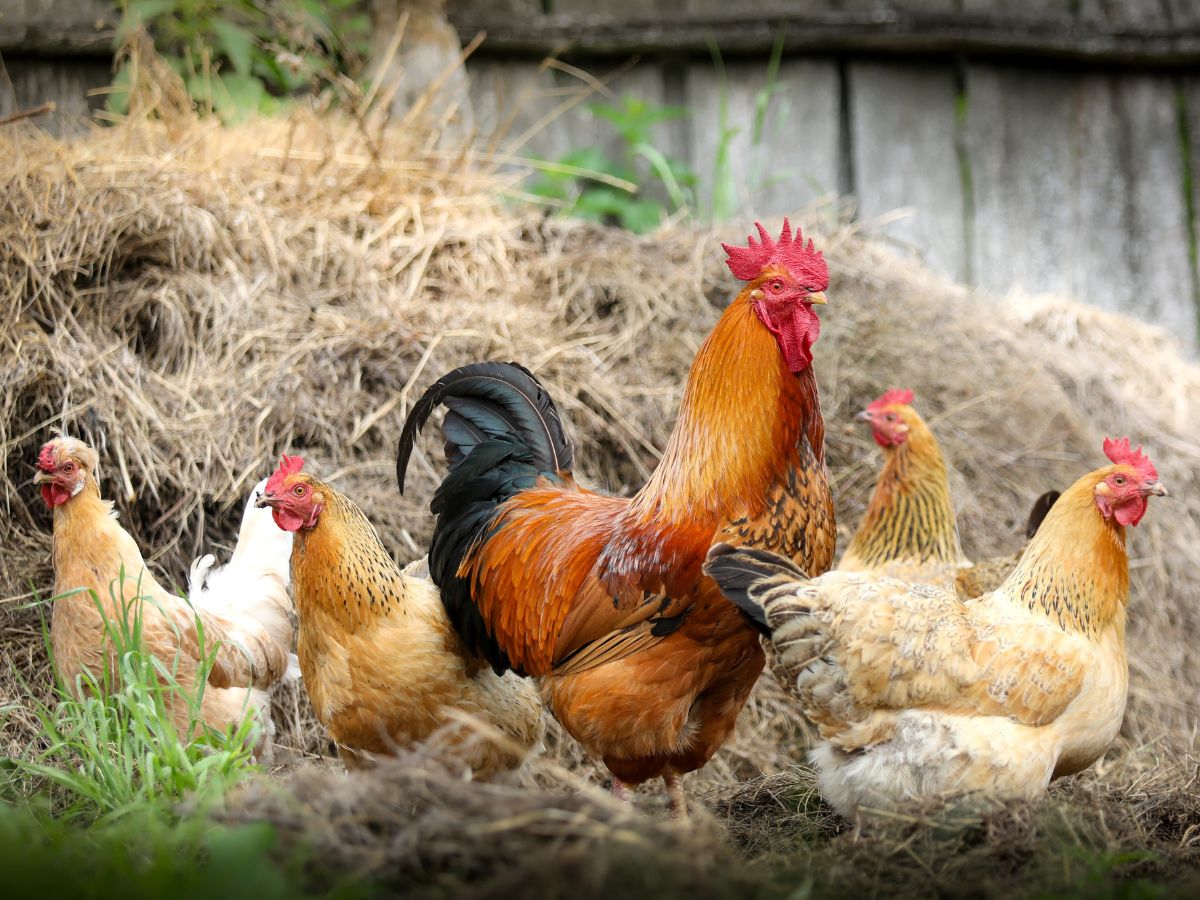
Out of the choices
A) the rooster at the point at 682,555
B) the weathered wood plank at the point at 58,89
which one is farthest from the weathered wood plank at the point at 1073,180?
the weathered wood plank at the point at 58,89

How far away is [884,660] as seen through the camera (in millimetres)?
3129

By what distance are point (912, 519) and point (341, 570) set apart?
2.22 meters

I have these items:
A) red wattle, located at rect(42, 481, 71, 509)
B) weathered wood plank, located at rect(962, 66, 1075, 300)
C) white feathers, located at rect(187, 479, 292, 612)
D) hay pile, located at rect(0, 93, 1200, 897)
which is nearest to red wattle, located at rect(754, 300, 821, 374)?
hay pile, located at rect(0, 93, 1200, 897)

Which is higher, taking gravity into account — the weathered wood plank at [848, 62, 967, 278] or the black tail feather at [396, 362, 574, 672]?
the weathered wood plank at [848, 62, 967, 278]

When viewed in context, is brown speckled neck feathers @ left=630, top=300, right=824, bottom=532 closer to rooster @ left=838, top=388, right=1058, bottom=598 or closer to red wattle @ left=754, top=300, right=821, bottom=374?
red wattle @ left=754, top=300, right=821, bottom=374

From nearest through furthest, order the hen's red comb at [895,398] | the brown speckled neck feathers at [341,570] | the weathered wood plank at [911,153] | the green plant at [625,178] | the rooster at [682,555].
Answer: the rooster at [682,555], the brown speckled neck feathers at [341,570], the hen's red comb at [895,398], the green plant at [625,178], the weathered wood plank at [911,153]

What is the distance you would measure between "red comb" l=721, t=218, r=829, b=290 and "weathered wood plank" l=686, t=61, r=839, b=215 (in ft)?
10.9

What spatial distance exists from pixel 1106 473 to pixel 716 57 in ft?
13.2

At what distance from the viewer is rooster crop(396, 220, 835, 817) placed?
331cm

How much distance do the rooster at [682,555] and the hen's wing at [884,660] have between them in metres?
0.23

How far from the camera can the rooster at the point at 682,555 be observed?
3.31 metres

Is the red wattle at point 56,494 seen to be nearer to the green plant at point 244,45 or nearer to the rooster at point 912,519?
the green plant at point 244,45

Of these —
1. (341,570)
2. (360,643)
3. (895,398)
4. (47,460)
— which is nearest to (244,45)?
(47,460)

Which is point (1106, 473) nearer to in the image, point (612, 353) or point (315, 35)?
point (612, 353)
